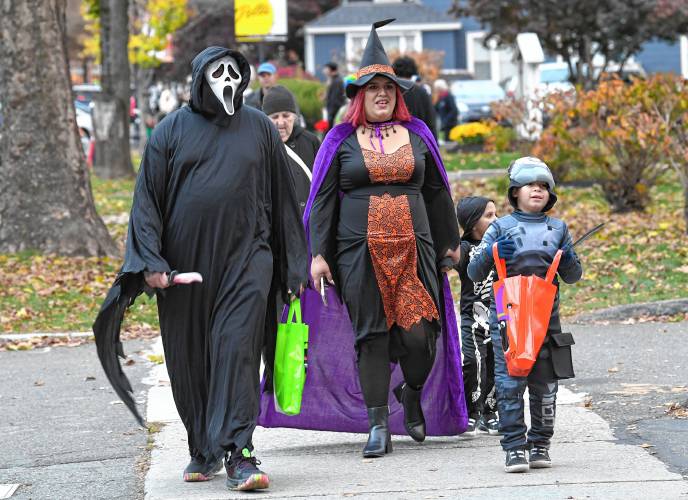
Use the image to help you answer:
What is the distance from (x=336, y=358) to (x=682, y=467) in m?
1.88

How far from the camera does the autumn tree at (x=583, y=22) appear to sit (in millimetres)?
32656

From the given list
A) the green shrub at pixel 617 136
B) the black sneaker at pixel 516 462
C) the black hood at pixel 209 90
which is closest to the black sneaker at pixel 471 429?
the black sneaker at pixel 516 462

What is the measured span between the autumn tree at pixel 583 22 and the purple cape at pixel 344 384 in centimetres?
2567

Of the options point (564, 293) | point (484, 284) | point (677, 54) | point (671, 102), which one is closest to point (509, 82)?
point (677, 54)

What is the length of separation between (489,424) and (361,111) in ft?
5.78

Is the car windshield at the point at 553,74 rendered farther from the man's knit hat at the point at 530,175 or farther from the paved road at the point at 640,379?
the man's knit hat at the point at 530,175

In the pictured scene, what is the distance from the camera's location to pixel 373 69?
6.97 m

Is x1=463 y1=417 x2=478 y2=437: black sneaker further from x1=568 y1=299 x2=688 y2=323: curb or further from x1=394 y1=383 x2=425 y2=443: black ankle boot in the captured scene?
x1=568 y1=299 x2=688 y2=323: curb

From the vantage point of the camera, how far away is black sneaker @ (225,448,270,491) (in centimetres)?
618

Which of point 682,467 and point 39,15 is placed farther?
point 39,15

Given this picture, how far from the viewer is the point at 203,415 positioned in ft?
21.2

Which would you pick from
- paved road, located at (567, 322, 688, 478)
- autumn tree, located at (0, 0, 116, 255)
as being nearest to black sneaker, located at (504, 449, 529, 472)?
paved road, located at (567, 322, 688, 478)

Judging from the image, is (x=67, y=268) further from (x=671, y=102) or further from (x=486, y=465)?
(x=486, y=465)

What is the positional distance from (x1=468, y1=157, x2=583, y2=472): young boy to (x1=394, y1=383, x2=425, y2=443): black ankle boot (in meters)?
0.85
